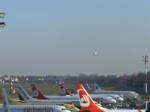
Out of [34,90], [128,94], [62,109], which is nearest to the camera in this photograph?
[62,109]

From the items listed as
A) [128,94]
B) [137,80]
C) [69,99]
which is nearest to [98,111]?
[69,99]

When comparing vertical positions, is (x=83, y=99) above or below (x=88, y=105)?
above

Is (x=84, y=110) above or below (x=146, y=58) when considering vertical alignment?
below

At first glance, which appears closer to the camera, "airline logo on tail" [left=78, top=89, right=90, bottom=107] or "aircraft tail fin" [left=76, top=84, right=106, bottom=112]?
"aircraft tail fin" [left=76, top=84, right=106, bottom=112]

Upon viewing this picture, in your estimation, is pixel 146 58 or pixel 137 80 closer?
pixel 146 58

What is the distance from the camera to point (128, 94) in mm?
166000

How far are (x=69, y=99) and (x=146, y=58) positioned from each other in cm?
4325

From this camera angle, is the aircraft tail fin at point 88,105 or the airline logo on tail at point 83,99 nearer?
the aircraft tail fin at point 88,105

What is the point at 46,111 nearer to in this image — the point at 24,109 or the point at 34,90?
the point at 24,109

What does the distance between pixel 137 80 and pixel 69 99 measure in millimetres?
85938

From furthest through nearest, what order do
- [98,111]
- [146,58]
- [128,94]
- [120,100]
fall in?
1. [128,94]
2. [120,100]
3. [146,58]
4. [98,111]

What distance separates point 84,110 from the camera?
58500 millimetres

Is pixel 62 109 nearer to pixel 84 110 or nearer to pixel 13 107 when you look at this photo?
pixel 13 107

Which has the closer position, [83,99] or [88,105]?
[88,105]
